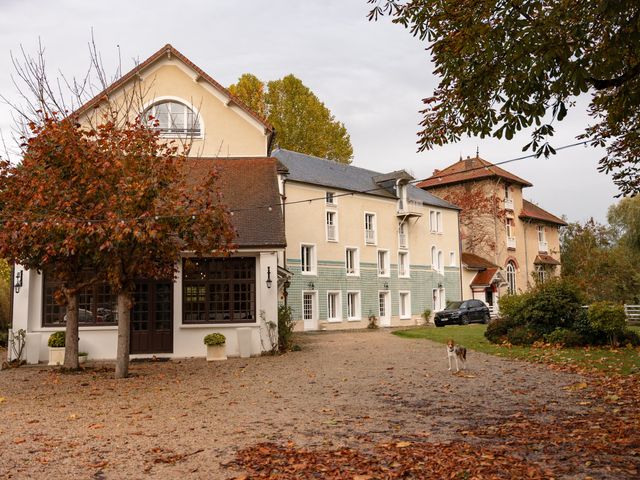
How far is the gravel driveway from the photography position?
6.64 metres

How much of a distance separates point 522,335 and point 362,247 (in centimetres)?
1769

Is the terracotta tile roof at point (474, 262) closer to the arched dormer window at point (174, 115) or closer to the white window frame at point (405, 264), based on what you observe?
the white window frame at point (405, 264)

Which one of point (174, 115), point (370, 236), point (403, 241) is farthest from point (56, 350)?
point (403, 241)

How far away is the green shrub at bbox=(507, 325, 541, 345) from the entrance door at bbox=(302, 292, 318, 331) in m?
14.7

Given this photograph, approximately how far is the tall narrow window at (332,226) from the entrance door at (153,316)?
16.5m

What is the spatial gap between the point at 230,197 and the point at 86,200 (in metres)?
7.44

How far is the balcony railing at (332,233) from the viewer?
111ft

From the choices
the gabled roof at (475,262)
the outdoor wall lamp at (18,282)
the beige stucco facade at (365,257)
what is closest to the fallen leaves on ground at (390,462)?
the outdoor wall lamp at (18,282)

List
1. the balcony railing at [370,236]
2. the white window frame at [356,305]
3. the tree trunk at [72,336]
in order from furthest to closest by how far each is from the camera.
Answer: the balcony railing at [370,236], the white window frame at [356,305], the tree trunk at [72,336]

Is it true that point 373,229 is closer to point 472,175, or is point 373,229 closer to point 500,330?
point 472,175

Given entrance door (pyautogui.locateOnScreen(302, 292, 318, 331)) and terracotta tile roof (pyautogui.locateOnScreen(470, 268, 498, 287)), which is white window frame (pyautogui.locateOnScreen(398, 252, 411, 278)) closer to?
terracotta tile roof (pyautogui.locateOnScreen(470, 268, 498, 287))

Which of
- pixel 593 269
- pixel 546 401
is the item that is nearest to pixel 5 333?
pixel 546 401

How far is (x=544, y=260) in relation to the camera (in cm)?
4731

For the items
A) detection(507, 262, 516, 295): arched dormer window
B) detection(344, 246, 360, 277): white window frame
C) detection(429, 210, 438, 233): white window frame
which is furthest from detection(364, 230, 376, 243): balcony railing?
detection(507, 262, 516, 295): arched dormer window
